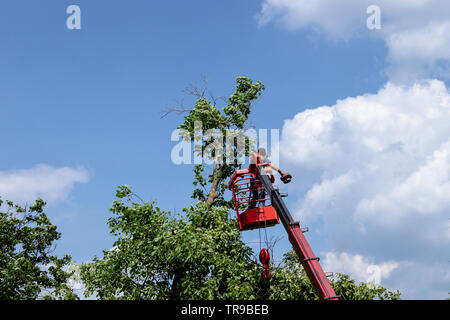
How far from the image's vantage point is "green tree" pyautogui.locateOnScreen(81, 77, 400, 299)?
15.0 meters

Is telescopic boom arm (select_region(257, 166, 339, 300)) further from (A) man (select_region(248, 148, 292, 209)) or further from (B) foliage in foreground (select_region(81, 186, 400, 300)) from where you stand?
(B) foliage in foreground (select_region(81, 186, 400, 300))

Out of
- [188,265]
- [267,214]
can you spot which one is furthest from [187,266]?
[267,214]

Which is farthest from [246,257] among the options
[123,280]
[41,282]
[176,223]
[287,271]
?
[41,282]

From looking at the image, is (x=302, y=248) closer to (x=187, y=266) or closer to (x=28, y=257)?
(x=187, y=266)

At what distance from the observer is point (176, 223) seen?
53.5 feet

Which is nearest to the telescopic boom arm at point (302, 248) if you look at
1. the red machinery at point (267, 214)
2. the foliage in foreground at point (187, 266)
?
the red machinery at point (267, 214)

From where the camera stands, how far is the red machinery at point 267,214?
11703mm

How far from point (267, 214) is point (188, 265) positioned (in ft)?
12.4

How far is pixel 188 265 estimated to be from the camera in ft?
51.0

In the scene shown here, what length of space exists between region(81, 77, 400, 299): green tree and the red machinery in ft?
4.72

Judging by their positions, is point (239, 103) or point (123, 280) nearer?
point (123, 280)

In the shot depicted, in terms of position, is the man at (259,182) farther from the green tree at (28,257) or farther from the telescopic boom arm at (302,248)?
the green tree at (28,257)
